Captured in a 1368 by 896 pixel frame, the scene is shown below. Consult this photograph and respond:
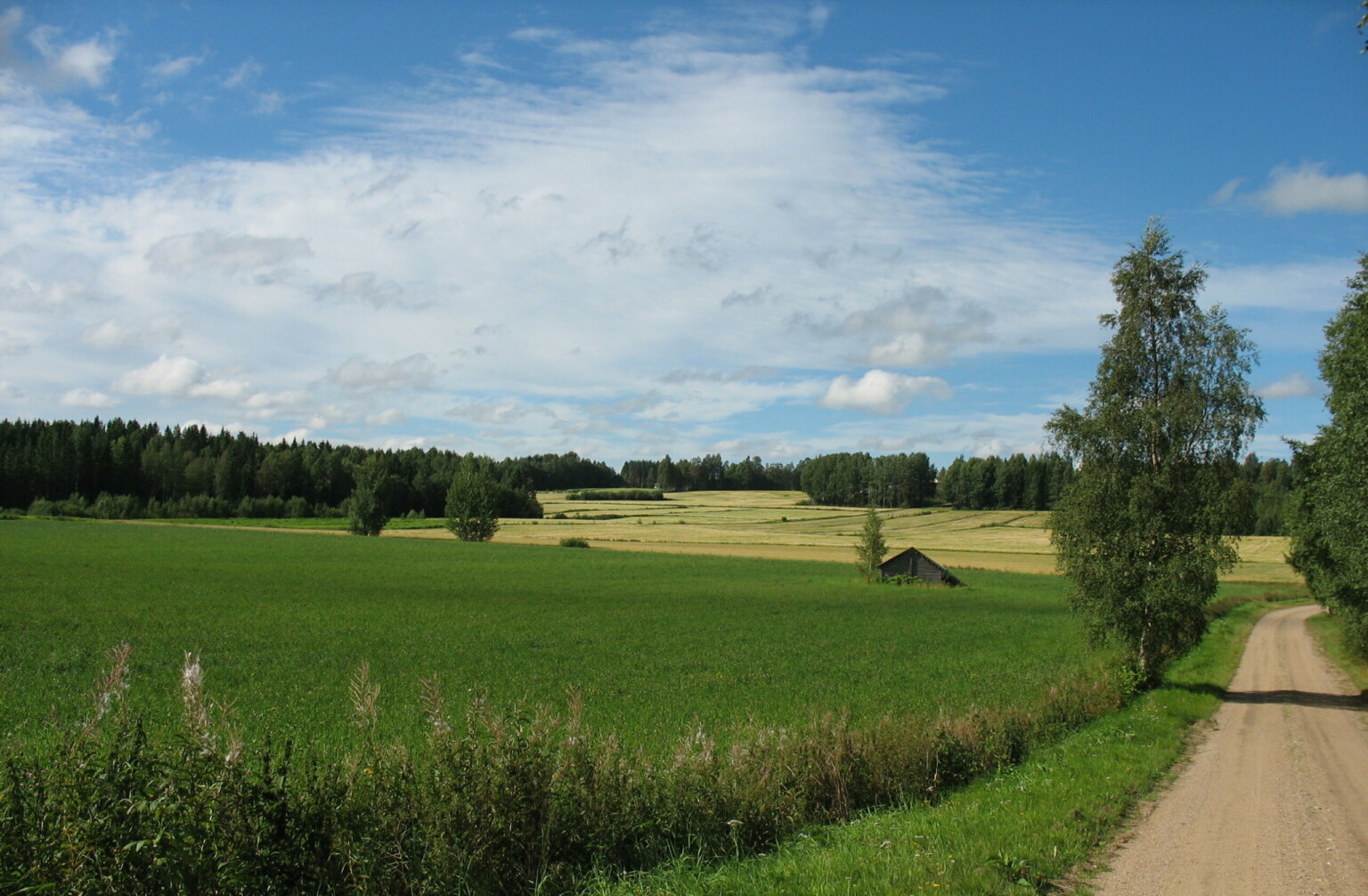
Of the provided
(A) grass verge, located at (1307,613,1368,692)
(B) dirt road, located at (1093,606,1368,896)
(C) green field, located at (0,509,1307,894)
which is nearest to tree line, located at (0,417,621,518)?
(C) green field, located at (0,509,1307,894)

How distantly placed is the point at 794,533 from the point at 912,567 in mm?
52293

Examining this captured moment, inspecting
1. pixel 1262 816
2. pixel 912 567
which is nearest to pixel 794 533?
pixel 912 567

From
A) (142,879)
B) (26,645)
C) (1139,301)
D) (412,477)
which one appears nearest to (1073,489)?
(1139,301)

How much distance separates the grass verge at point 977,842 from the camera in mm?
7902

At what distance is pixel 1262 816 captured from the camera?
10672mm

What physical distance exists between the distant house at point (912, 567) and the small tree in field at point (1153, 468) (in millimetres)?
36614

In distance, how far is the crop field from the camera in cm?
1694

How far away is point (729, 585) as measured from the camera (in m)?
50.8

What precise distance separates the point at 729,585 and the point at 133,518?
96.7 meters

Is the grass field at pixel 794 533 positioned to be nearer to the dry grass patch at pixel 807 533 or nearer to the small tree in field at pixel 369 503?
the dry grass patch at pixel 807 533

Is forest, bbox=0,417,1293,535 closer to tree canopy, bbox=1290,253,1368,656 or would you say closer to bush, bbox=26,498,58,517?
bush, bbox=26,498,58,517

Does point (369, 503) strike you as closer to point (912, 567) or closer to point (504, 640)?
point (912, 567)

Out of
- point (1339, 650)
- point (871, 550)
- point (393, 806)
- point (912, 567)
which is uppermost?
point (393, 806)

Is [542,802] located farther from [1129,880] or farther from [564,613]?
[564,613]
